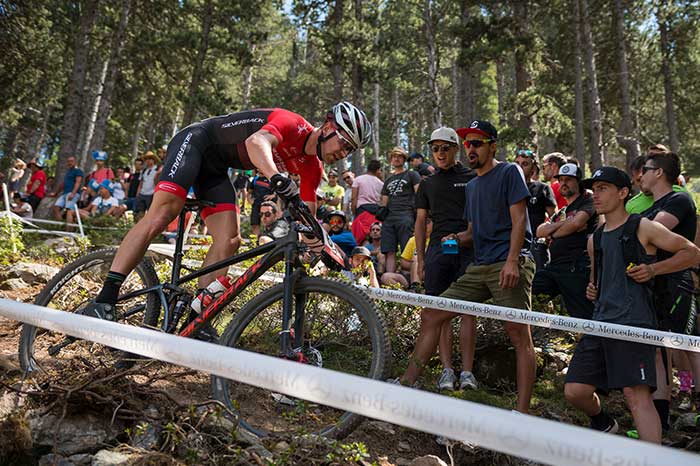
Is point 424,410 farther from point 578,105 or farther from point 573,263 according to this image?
point 578,105

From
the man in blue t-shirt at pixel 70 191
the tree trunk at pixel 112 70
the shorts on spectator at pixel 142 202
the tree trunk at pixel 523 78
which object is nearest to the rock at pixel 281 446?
the shorts on spectator at pixel 142 202

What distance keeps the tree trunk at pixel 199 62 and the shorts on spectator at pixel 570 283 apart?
16.9 metres

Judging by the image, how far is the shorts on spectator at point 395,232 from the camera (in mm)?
9023

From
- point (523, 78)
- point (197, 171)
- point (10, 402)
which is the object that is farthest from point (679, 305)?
point (523, 78)

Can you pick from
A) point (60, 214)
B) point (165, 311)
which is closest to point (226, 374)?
point (165, 311)

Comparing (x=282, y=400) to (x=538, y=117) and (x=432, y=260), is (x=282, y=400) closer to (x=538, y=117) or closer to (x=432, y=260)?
(x=432, y=260)

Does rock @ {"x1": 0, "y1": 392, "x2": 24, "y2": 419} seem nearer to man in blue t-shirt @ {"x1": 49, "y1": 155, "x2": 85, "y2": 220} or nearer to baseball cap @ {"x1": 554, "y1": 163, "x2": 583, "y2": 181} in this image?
baseball cap @ {"x1": 554, "y1": 163, "x2": 583, "y2": 181}

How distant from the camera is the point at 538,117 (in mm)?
17453

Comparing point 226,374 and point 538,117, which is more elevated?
point 538,117

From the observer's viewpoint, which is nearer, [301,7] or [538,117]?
[538,117]

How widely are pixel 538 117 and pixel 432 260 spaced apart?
13.2 metres

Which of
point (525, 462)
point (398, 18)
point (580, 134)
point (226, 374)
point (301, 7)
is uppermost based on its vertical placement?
point (398, 18)

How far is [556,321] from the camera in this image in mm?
4559

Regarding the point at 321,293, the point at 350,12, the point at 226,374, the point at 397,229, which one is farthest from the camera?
the point at 350,12
